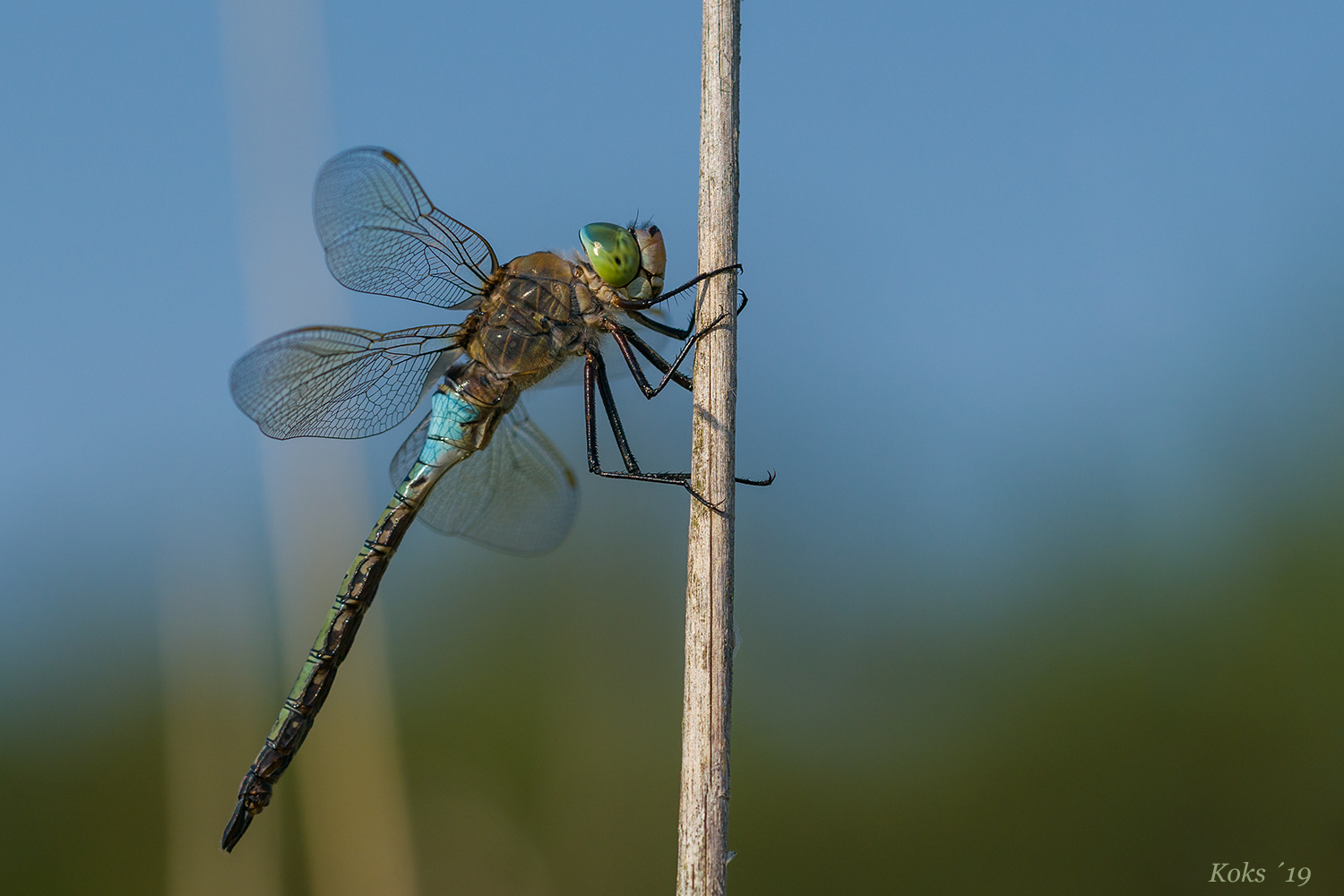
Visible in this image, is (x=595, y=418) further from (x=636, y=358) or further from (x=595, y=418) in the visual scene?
(x=636, y=358)

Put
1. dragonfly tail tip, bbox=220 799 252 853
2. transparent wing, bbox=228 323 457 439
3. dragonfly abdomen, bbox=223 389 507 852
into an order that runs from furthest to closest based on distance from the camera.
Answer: transparent wing, bbox=228 323 457 439 < dragonfly abdomen, bbox=223 389 507 852 < dragonfly tail tip, bbox=220 799 252 853

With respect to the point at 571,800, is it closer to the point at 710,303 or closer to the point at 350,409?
the point at 350,409

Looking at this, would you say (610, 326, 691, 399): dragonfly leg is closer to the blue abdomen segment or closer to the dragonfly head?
the dragonfly head

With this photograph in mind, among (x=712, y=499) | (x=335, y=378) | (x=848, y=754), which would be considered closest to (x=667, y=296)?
(x=712, y=499)

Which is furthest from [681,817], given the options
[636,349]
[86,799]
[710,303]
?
[86,799]

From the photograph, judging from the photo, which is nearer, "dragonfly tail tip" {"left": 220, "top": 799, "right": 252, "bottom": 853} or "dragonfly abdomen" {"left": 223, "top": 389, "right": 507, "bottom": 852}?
"dragonfly tail tip" {"left": 220, "top": 799, "right": 252, "bottom": 853}

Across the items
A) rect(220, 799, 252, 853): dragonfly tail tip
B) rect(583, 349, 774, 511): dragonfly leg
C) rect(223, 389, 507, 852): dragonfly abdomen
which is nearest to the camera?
rect(220, 799, 252, 853): dragonfly tail tip

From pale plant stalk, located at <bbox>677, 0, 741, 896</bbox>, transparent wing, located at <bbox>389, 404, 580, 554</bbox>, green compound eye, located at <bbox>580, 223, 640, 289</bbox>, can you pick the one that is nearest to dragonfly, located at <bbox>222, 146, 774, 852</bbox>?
green compound eye, located at <bbox>580, 223, 640, 289</bbox>

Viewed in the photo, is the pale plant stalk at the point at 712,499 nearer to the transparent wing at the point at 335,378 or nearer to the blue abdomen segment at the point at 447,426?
the blue abdomen segment at the point at 447,426
